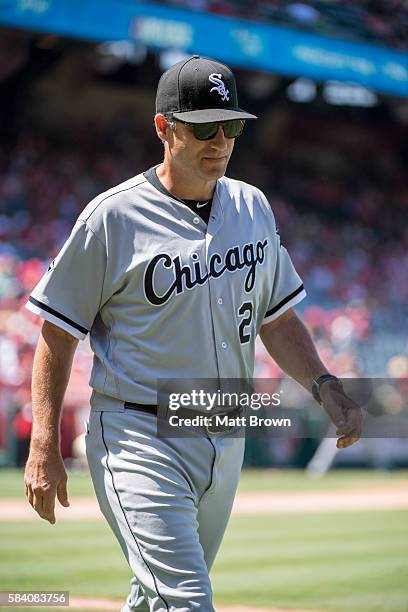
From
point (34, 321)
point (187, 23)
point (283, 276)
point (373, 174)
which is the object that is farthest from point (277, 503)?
point (373, 174)

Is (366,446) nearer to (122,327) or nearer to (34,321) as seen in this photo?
(34,321)

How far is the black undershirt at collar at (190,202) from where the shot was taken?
3141 mm

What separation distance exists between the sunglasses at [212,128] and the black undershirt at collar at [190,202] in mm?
208

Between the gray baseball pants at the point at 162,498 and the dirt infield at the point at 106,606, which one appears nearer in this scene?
the gray baseball pants at the point at 162,498

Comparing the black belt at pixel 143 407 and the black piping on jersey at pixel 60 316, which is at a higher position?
the black piping on jersey at pixel 60 316

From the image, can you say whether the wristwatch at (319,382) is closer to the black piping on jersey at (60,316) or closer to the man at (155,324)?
the man at (155,324)

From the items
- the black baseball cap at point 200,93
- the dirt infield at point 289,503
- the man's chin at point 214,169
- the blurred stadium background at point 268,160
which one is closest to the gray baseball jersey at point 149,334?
→ the man's chin at point 214,169

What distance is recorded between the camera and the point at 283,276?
11.2 ft

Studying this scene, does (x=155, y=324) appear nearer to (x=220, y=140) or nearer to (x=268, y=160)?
(x=220, y=140)

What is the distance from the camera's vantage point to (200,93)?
3039 millimetres

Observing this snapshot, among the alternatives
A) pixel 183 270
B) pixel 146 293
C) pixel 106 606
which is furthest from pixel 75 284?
pixel 106 606

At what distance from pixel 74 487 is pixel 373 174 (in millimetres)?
14656

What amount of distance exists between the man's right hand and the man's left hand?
0.88 metres

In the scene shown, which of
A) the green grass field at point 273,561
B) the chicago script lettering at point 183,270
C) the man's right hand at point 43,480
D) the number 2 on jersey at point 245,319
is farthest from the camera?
the green grass field at point 273,561
